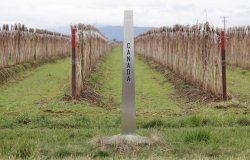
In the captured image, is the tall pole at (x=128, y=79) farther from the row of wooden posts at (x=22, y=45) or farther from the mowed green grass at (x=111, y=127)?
the row of wooden posts at (x=22, y=45)

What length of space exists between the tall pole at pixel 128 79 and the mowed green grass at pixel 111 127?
0.66 metres

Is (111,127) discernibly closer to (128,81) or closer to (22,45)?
(128,81)

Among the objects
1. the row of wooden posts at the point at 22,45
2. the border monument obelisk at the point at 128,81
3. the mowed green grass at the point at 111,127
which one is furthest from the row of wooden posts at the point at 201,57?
the row of wooden posts at the point at 22,45

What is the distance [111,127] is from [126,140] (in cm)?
Answer: 254

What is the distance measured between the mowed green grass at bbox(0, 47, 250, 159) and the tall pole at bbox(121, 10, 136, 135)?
0.66m

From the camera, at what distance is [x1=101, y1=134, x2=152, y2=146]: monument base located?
350 inches

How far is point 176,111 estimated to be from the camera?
14.4m

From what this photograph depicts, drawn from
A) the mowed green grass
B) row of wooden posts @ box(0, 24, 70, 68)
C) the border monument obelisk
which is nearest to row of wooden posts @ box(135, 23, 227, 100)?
the mowed green grass

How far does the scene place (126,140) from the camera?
896 cm

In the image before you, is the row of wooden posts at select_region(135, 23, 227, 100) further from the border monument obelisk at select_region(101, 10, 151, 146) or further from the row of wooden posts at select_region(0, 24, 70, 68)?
the row of wooden posts at select_region(0, 24, 70, 68)

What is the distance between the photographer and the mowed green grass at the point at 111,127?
8422 millimetres

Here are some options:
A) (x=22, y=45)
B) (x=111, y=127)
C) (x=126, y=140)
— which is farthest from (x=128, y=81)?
(x=22, y=45)

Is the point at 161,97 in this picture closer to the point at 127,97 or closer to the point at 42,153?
the point at 127,97

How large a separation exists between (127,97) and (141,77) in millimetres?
17937
